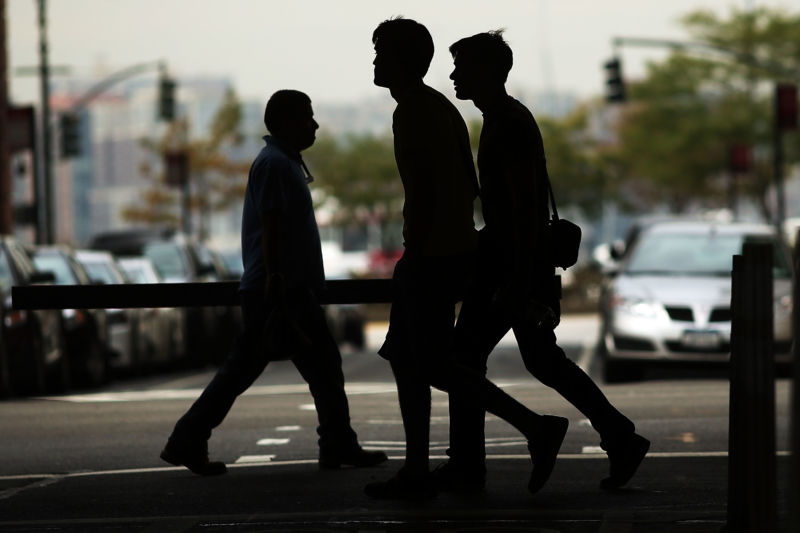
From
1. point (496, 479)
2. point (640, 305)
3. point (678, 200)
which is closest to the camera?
point (496, 479)

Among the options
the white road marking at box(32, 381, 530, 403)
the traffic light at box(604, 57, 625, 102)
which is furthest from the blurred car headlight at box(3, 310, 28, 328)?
the traffic light at box(604, 57, 625, 102)

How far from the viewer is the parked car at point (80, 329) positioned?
18.0 m

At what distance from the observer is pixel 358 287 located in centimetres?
870

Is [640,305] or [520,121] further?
[640,305]

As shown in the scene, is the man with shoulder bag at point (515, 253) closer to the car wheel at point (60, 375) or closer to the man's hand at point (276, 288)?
the man's hand at point (276, 288)

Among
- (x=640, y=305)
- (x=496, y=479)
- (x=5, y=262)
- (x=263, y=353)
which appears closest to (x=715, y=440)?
(x=496, y=479)

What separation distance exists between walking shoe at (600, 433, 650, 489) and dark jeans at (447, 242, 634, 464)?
1.6 inches

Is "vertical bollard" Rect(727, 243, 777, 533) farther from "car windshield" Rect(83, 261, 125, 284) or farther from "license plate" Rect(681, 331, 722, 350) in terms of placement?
"car windshield" Rect(83, 261, 125, 284)

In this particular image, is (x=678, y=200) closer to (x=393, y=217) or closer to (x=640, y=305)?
(x=393, y=217)

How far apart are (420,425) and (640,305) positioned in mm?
9425

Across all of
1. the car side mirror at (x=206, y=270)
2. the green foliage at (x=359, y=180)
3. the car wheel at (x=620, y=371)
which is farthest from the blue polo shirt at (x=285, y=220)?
the green foliage at (x=359, y=180)

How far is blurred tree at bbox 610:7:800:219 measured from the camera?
67000 millimetres

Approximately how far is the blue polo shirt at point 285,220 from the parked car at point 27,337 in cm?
793

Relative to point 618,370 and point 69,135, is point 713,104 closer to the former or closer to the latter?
point 69,135
